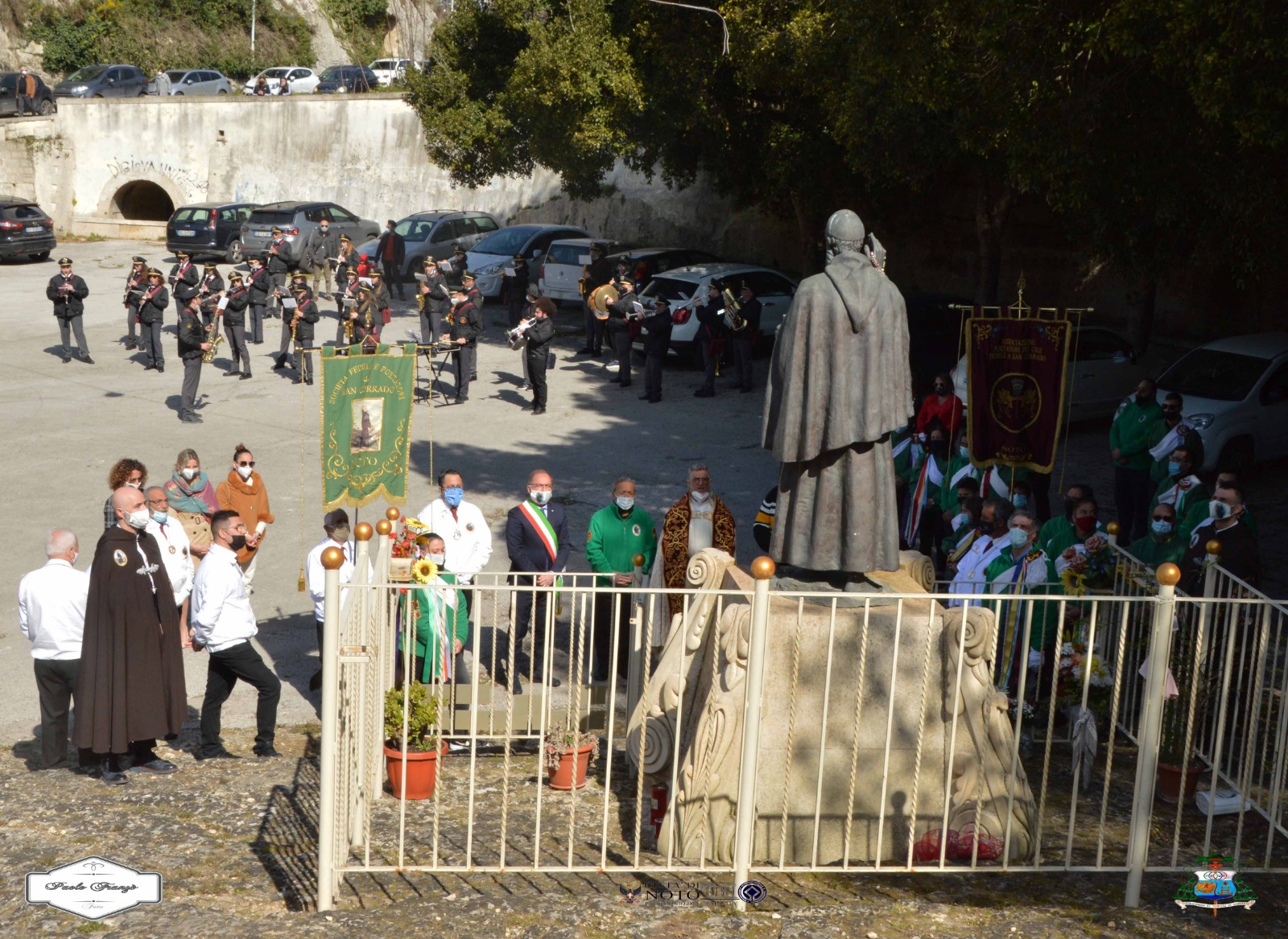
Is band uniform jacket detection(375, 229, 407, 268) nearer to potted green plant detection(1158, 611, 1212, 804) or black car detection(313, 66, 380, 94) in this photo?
black car detection(313, 66, 380, 94)

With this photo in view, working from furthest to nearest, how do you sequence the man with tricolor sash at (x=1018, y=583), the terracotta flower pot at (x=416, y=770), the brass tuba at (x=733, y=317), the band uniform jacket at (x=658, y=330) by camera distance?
the brass tuba at (x=733, y=317), the band uniform jacket at (x=658, y=330), the man with tricolor sash at (x=1018, y=583), the terracotta flower pot at (x=416, y=770)

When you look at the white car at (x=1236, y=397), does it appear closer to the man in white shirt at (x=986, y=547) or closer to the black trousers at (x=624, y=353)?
the man in white shirt at (x=986, y=547)

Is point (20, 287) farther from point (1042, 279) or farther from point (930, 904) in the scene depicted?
point (930, 904)

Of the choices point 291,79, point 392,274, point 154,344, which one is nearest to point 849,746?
point 154,344

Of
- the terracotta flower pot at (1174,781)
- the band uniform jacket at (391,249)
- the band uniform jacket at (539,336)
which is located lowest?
the terracotta flower pot at (1174,781)

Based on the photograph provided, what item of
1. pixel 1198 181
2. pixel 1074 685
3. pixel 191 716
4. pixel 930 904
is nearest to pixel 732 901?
pixel 930 904

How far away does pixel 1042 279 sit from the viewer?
25.2m

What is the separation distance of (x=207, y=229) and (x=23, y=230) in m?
4.23

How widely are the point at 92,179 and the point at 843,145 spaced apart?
84.3 feet

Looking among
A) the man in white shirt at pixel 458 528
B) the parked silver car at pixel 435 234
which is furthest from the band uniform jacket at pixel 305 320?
the man in white shirt at pixel 458 528

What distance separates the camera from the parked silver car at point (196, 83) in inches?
1747

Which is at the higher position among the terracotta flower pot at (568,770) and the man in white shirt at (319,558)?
the man in white shirt at (319,558)

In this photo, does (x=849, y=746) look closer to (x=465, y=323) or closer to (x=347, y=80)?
(x=465, y=323)

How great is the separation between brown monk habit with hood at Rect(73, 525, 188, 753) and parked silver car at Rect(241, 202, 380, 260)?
2022cm
